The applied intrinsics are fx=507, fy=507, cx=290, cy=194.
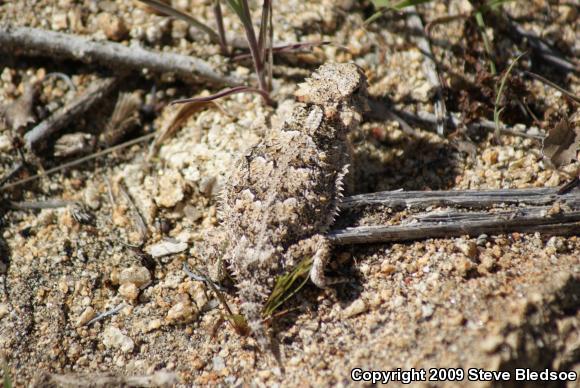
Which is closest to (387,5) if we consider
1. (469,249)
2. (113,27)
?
(469,249)

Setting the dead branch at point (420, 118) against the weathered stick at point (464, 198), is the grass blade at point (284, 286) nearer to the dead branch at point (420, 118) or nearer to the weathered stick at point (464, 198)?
the weathered stick at point (464, 198)

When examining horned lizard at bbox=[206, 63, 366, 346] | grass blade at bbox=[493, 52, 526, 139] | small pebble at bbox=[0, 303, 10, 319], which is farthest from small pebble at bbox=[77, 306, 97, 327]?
grass blade at bbox=[493, 52, 526, 139]

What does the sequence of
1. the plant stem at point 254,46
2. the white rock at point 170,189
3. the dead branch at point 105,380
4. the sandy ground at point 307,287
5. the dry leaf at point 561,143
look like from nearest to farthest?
the sandy ground at point 307,287
the dead branch at point 105,380
the dry leaf at point 561,143
the plant stem at point 254,46
the white rock at point 170,189

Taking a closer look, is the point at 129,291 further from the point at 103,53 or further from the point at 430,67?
the point at 430,67

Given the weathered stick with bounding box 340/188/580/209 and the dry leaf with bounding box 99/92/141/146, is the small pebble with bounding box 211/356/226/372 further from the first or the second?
the dry leaf with bounding box 99/92/141/146

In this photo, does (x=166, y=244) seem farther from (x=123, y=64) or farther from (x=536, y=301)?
(x=536, y=301)

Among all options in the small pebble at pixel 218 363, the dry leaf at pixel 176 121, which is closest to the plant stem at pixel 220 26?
the dry leaf at pixel 176 121

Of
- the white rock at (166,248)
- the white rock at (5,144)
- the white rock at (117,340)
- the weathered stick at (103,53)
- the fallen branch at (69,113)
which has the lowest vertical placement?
the white rock at (117,340)
